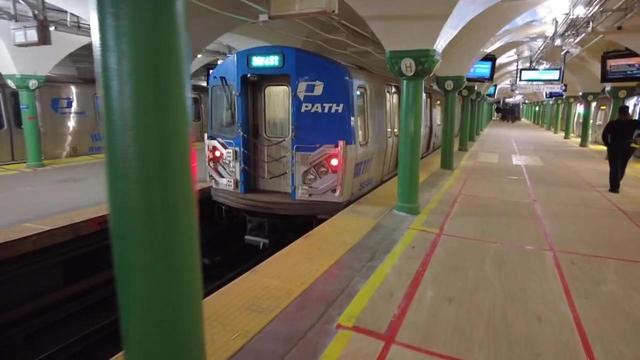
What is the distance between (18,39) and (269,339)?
737 cm

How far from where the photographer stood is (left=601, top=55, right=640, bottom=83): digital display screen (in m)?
11.8

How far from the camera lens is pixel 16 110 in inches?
426

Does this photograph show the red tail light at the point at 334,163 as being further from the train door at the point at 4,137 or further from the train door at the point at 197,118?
the train door at the point at 197,118

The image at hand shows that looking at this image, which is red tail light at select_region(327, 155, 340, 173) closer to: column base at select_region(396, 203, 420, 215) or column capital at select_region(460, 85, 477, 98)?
column base at select_region(396, 203, 420, 215)

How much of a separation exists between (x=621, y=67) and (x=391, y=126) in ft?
28.9

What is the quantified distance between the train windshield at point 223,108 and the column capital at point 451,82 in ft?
20.3

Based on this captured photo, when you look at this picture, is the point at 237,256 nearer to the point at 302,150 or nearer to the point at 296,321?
the point at 302,150

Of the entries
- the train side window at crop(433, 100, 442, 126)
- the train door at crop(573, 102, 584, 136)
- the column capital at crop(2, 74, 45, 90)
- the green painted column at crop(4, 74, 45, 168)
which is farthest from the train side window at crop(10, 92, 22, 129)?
the train door at crop(573, 102, 584, 136)

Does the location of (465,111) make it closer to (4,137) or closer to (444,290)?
(444,290)

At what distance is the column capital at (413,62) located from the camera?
5.65 m

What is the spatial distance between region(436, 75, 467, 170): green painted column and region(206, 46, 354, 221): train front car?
5321 millimetres

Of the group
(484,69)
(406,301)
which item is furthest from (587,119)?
(406,301)

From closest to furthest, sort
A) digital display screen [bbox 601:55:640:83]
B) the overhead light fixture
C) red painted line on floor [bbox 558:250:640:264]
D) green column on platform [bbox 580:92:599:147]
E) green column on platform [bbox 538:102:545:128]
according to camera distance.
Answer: red painted line on floor [bbox 558:250:640:264] < the overhead light fixture < digital display screen [bbox 601:55:640:83] < green column on platform [bbox 580:92:599:147] < green column on platform [bbox 538:102:545:128]

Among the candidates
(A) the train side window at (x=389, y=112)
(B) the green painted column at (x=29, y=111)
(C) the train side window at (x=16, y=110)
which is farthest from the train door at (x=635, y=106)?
(C) the train side window at (x=16, y=110)
